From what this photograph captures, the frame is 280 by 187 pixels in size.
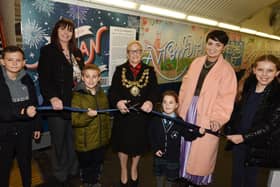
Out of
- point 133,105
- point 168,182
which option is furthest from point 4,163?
point 168,182

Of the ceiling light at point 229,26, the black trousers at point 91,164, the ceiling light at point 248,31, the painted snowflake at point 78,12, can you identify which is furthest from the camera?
the ceiling light at point 248,31

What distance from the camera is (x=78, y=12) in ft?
12.2

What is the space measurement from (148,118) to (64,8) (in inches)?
83.0

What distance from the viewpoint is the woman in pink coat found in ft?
7.23

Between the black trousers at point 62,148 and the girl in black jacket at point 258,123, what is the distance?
1.63m

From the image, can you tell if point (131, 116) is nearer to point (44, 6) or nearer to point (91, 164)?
point (91, 164)

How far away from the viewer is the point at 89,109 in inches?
85.4

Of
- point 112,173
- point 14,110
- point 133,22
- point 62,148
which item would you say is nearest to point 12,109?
point 14,110

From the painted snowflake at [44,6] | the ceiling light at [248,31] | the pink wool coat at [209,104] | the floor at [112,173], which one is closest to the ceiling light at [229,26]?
the ceiling light at [248,31]

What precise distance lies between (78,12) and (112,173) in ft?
7.73

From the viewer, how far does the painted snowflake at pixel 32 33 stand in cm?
315

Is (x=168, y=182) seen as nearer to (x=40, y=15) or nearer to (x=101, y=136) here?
(x=101, y=136)

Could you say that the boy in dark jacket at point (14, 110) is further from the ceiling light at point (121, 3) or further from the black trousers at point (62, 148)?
the ceiling light at point (121, 3)

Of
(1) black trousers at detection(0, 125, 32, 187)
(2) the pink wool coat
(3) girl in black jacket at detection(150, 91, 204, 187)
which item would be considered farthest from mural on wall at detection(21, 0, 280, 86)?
(2) the pink wool coat
